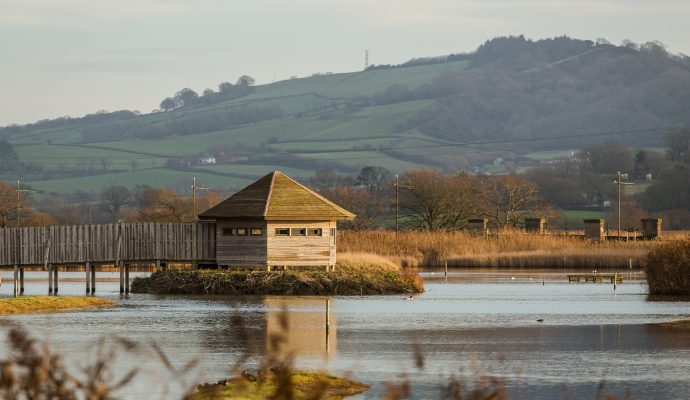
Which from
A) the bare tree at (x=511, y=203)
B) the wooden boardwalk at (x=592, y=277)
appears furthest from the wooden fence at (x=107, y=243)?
the bare tree at (x=511, y=203)

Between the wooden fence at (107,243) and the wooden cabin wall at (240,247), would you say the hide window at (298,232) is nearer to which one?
the wooden cabin wall at (240,247)

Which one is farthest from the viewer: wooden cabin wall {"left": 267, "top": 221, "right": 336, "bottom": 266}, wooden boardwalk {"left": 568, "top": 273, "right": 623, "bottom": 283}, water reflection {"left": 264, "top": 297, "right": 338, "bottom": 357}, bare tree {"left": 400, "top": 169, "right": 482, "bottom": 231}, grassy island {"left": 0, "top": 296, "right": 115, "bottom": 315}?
bare tree {"left": 400, "top": 169, "right": 482, "bottom": 231}

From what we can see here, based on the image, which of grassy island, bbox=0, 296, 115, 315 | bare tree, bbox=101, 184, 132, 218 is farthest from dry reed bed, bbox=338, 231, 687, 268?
bare tree, bbox=101, 184, 132, 218

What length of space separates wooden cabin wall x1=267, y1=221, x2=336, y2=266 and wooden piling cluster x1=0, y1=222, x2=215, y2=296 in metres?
3.59

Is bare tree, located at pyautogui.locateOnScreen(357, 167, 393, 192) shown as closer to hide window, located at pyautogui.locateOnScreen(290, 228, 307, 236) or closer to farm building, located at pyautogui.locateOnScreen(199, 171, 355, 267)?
farm building, located at pyautogui.locateOnScreen(199, 171, 355, 267)

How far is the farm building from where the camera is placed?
211 feet

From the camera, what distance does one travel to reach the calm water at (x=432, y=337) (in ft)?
99.2

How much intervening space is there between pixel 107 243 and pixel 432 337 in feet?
95.8

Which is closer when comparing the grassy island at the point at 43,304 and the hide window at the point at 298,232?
the grassy island at the point at 43,304

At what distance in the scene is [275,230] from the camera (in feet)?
212

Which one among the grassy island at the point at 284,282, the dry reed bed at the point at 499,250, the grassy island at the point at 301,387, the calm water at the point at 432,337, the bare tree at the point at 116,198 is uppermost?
the bare tree at the point at 116,198

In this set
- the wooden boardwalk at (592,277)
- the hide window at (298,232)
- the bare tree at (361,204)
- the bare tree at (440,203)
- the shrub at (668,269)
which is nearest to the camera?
the shrub at (668,269)

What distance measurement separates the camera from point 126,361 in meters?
33.9

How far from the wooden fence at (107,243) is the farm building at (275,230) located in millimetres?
1505
